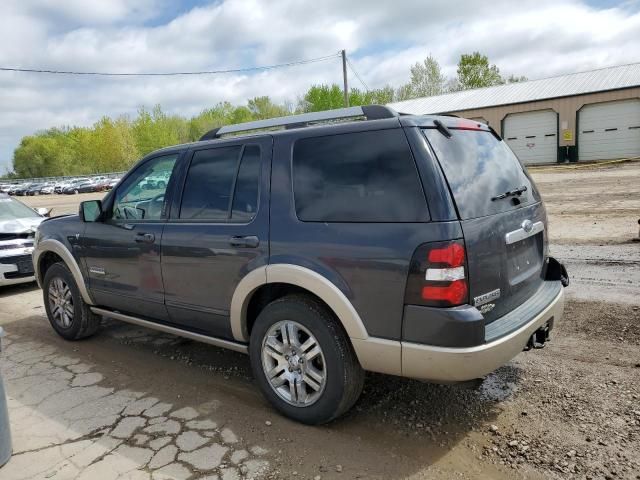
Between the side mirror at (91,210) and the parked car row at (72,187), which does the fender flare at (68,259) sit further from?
the parked car row at (72,187)

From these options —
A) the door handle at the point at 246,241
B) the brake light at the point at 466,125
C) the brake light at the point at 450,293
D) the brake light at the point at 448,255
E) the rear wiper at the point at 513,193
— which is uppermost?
the brake light at the point at 466,125

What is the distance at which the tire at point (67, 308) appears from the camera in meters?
4.89

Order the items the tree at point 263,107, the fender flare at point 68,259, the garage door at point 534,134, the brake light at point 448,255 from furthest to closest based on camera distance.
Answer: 1. the tree at point 263,107
2. the garage door at point 534,134
3. the fender flare at point 68,259
4. the brake light at point 448,255

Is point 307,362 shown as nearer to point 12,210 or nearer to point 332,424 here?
point 332,424

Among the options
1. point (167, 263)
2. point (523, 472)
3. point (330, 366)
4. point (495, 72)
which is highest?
point (495, 72)

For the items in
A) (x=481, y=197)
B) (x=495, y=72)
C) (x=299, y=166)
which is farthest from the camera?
(x=495, y=72)

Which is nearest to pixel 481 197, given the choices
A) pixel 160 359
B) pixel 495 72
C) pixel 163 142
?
pixel 160 359

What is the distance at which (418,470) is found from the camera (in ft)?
8.86

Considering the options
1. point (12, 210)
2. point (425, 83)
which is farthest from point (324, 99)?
point (12, 210)

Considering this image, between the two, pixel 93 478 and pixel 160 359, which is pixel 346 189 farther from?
pixel 160 359

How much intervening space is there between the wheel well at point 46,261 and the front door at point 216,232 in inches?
80.7

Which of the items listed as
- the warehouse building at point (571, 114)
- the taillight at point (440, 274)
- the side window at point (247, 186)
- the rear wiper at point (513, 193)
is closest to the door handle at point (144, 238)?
the side window at point (247, 186)

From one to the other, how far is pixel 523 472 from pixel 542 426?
1.61 feet

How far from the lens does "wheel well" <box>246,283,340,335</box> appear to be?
3.22 metres
